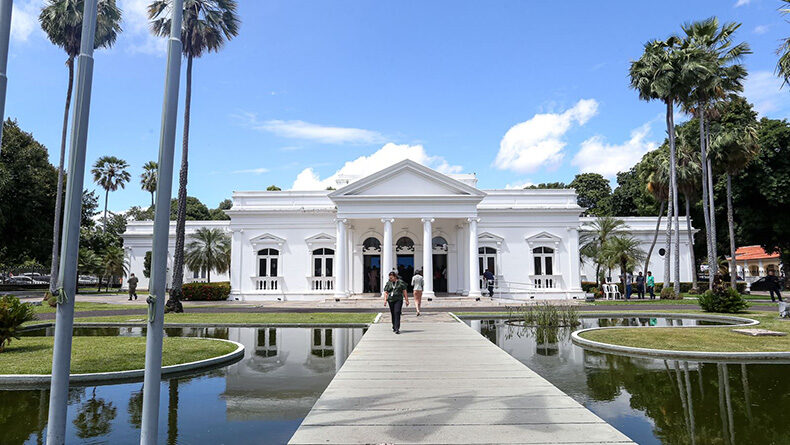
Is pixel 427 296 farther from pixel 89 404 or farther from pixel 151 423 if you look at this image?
pixel 151 423

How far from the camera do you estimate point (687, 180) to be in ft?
112

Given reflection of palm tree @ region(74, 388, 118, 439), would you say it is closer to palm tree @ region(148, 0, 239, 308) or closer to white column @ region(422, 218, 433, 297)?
palm tree @ region(148, 0, 239, 308)

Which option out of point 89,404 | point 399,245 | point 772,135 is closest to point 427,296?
point 399,245

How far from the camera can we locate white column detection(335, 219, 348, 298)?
96.0 feet

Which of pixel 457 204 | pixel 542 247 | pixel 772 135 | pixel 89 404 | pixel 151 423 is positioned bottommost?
pixel 89 404

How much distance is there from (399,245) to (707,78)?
21454 mm

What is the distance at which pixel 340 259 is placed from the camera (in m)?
29.3

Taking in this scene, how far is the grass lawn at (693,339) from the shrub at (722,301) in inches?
204

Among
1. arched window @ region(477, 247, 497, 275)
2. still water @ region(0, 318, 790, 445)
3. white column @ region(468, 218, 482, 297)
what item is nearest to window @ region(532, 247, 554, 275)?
arched window @ region(477, 247, 497, 275)

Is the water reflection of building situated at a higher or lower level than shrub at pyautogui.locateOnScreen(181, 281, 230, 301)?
lower

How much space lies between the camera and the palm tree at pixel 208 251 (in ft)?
120

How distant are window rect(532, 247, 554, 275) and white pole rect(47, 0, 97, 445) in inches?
1220

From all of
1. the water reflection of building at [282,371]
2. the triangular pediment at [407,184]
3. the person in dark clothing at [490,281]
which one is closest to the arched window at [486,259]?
the person in dark clothing at [490,281]

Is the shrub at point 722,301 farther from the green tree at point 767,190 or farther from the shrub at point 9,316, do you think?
the shrub at point 9,316
